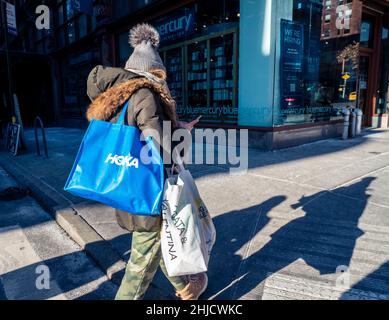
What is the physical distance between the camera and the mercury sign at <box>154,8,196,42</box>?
31.6ft

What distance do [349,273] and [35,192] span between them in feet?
16.3

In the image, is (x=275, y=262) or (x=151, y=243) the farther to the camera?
(x=275, y=262)

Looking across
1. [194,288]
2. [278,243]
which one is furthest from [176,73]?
[194,288]

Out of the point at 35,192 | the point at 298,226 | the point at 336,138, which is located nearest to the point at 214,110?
the point at 336,138

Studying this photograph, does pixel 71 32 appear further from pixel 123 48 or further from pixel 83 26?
pixel 123 48

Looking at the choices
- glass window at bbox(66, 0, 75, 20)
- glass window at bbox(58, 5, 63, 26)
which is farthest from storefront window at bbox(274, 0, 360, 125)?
glass window at bbox(58, 5, 63, 26)

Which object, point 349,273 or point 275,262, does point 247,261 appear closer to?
point 275,262

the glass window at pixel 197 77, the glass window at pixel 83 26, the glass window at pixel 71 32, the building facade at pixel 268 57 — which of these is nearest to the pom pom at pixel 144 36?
the building facade at pixel 268 57

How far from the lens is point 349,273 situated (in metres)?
2.58

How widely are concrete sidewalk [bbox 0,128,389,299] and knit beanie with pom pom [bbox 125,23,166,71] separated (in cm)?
182

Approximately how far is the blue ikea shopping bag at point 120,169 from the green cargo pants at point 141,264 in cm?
32

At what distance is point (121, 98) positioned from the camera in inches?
73.9

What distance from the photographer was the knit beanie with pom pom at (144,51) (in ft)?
6.95

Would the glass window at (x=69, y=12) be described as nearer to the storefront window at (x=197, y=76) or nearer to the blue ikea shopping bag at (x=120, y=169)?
the storefront window at (x=197, y=76)
